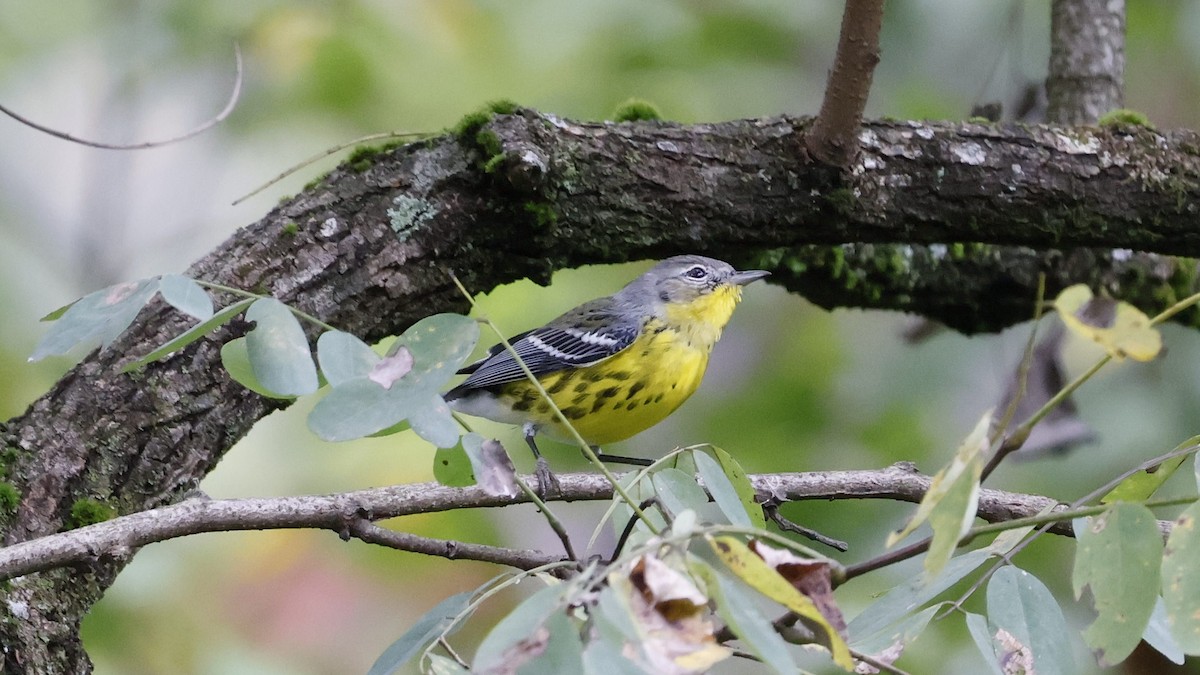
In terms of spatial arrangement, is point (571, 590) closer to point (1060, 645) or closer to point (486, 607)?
point (1060, 645)

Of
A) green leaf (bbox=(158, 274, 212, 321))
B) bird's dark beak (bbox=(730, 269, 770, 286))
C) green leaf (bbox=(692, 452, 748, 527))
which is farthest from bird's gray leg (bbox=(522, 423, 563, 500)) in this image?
green leaf (bbox=(158, 274, 212, 321))

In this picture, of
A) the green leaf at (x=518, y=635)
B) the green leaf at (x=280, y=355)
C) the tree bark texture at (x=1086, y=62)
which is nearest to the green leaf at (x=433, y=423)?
the green leaf at (x=280, y=355)

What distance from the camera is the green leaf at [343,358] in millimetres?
1386

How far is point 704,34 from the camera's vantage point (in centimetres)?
476

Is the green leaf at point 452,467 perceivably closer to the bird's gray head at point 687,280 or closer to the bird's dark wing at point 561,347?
the bird's dark wing at point 561,347

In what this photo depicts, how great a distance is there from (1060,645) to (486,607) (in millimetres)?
3517

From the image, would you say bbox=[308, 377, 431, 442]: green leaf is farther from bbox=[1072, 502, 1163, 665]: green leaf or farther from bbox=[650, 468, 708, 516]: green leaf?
bbox=[1072, 502, 1163, 665]: green leaf

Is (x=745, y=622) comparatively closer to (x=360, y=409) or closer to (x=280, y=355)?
(x=360, y=409)

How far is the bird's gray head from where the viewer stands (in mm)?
3486

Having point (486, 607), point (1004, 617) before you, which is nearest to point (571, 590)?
point (1004, 617)

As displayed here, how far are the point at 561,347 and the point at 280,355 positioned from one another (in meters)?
2.02

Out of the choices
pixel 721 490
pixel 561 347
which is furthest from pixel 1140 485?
pixel 561 347

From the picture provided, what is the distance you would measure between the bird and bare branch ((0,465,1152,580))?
33.4 inches

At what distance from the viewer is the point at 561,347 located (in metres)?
3.46
